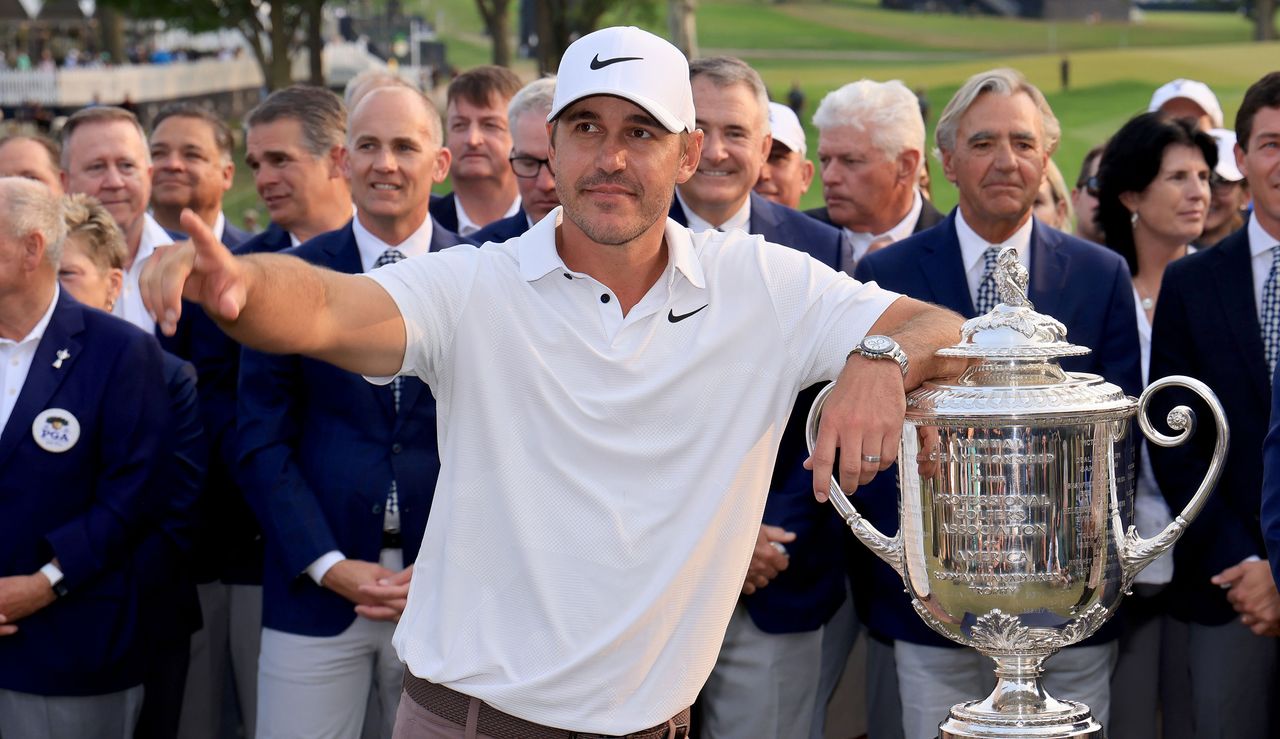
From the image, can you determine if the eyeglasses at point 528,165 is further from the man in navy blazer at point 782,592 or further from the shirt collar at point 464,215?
the shirt collar at point 464,215

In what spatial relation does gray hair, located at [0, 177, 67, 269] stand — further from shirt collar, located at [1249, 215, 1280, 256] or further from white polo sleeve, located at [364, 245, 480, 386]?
shirt collar, located at [1249, 215, 1280, 256]

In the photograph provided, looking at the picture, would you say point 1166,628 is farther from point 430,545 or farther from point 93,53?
point 93,53

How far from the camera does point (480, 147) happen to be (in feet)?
23.0

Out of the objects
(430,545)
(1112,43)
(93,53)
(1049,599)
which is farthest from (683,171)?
(93,53)

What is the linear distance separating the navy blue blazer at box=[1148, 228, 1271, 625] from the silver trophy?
1.97 meters

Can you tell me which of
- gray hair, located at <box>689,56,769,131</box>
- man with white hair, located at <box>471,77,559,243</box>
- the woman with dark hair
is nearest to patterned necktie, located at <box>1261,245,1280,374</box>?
the woman with dark hair

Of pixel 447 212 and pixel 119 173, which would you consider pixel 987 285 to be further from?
pixel 119 173

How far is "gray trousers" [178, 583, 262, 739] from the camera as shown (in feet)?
20.1

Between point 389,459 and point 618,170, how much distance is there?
186 cm

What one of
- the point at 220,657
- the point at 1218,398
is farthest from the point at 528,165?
the point at 1218,398

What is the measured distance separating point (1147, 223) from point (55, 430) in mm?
3725

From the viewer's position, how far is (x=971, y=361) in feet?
10.5

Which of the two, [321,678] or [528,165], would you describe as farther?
[528,165]

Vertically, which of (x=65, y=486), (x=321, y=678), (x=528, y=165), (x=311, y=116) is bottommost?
(x=321, y=678)
